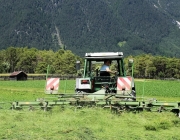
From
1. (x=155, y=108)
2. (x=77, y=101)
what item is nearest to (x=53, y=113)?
(x=77, y=101)

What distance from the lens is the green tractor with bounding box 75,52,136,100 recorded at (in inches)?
576

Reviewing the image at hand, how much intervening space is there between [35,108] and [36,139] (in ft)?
18.5

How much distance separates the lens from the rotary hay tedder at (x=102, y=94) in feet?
43.4

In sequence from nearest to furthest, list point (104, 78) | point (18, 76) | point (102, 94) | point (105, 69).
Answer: point (102, 94) → point (104, 78) → point (105, 69) → point (18, 76)

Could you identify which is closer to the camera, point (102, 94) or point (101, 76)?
point (102, 94)

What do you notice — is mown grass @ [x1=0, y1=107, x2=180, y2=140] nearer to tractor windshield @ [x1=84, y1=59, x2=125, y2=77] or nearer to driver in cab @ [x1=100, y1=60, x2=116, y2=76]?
driver in cab @ [x1=100, y1=60, x2=116, y2=76]

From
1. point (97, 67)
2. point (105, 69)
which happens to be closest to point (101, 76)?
point (105, 69)

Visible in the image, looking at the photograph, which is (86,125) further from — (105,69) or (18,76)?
(18,76)

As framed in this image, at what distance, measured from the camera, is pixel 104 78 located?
16.2 metres

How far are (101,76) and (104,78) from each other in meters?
0.16

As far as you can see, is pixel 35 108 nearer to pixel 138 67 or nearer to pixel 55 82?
pixel 55 82

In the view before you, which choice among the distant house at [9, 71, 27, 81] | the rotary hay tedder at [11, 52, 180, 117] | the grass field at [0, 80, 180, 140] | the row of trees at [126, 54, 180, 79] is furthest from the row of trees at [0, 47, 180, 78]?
the grass field at [0, 80, 180, 140]

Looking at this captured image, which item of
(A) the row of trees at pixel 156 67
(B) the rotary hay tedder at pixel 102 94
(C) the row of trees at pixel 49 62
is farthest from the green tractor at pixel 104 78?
(A) the row of trees at pixel 156 67

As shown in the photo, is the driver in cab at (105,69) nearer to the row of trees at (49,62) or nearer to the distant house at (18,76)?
the distant house at (18,76)
